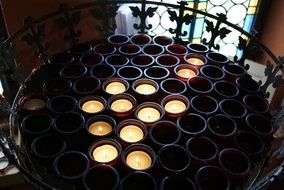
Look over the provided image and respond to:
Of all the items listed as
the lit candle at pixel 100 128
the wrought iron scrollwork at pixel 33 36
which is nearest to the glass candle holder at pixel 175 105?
the lit candle at pixel 100 128

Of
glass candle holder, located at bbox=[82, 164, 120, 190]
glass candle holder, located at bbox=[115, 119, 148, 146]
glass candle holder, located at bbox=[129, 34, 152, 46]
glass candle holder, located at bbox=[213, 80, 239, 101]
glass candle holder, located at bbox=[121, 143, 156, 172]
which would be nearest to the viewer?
glass candle holder, located at bbox=[82, 164, 120, 190]

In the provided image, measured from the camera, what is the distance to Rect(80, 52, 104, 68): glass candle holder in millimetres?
2102

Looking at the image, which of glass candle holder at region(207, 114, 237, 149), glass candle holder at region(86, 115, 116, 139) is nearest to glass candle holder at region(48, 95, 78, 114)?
glass candle holder at region(86, 115, 116, 139)

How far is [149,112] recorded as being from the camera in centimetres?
183

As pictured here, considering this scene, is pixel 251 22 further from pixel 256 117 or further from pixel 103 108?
pixel 103 108

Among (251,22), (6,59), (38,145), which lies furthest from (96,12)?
(251,22)

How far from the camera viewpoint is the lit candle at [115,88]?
193 centimetres

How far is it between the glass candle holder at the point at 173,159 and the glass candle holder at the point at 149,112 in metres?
0.20

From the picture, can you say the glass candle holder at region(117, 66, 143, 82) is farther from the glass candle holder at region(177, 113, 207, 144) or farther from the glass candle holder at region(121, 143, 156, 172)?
the glass candle holder at region(121, 143, 156, 172)

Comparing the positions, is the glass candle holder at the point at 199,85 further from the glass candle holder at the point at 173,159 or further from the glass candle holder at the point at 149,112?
the glass candle holder at the point at 173,159

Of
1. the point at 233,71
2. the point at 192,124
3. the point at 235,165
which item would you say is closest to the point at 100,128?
the point at 192,124

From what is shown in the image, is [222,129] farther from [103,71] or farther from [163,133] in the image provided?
[103,71]

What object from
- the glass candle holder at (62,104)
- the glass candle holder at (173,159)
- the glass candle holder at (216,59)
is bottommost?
the glass candle holder at (173,159)

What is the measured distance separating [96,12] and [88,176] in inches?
49.9
